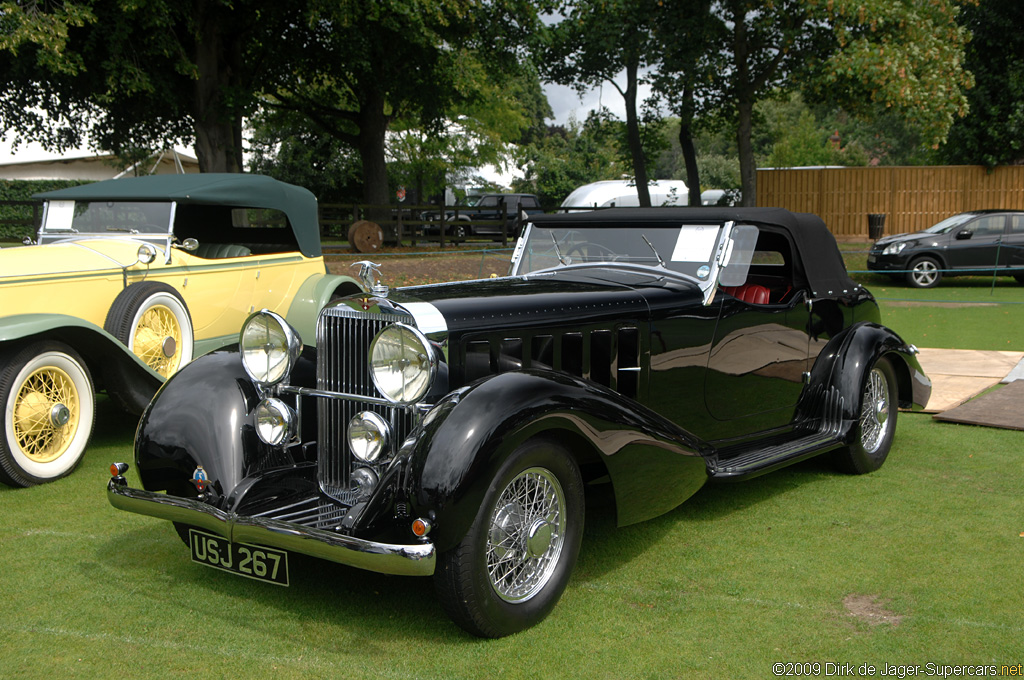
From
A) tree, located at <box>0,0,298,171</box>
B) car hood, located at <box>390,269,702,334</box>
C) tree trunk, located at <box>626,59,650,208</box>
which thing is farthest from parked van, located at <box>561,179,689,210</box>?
car hood, located at <box>390,269,702,334</box>

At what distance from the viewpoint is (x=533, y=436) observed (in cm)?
342

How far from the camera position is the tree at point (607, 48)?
77.2 ft

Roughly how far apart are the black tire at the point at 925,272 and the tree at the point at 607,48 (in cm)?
1012

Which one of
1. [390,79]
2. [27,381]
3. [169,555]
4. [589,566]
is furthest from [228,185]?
[390,79]

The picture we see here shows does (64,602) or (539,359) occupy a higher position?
(539,359)

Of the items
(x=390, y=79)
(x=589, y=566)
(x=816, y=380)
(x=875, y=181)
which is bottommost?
(x=589, y=566)

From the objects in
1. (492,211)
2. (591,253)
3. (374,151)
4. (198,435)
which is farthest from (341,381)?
(492,211)

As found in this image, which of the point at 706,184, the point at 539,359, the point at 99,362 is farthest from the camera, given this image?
the point at 706,184

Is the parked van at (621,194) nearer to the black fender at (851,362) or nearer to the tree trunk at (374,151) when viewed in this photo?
the tree trunk at (374,151)

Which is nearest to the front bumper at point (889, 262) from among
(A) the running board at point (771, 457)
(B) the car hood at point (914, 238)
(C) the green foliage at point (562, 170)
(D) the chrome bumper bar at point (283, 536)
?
(B) the car hood at point (914, 238)

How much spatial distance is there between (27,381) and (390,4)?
43.0 feet

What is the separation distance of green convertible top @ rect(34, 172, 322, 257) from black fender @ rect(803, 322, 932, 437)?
5281 millimetres

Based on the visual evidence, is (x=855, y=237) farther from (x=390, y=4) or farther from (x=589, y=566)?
(x=589, y=566)

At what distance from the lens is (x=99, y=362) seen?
613cm
